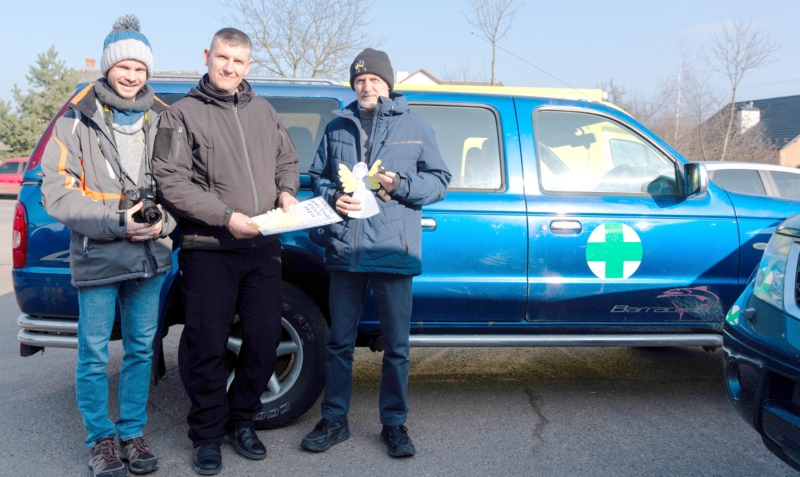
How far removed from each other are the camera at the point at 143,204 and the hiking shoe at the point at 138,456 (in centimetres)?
108

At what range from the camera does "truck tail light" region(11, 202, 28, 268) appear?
3361mm

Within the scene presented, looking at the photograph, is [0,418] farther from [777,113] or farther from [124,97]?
[777,113]

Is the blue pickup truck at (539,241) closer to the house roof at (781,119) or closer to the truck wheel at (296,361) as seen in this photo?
the truck wheel at (296,361)

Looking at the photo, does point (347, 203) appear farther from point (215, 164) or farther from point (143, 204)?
point (143, 204)

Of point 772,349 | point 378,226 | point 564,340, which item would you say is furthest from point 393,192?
point 772,349

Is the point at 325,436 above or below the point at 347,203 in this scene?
below

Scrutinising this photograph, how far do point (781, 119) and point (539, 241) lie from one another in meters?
46.0

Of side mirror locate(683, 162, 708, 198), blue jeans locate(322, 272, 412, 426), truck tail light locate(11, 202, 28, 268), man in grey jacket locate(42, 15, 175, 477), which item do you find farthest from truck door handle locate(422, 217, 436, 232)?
truck tail light locate(11, 202, 28, 268)

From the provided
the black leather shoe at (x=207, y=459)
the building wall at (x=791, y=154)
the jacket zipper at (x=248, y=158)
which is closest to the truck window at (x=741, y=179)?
the jacket zipper at (x=248, y=158)

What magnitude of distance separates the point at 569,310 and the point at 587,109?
3.88 ft

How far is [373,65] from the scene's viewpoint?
10.3ft

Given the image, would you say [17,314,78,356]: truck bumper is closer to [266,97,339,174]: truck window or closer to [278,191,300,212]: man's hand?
[278,191,300,212]: man's hand

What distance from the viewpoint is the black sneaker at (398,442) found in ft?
10.7

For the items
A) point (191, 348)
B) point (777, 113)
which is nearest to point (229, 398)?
point (191, 348)
